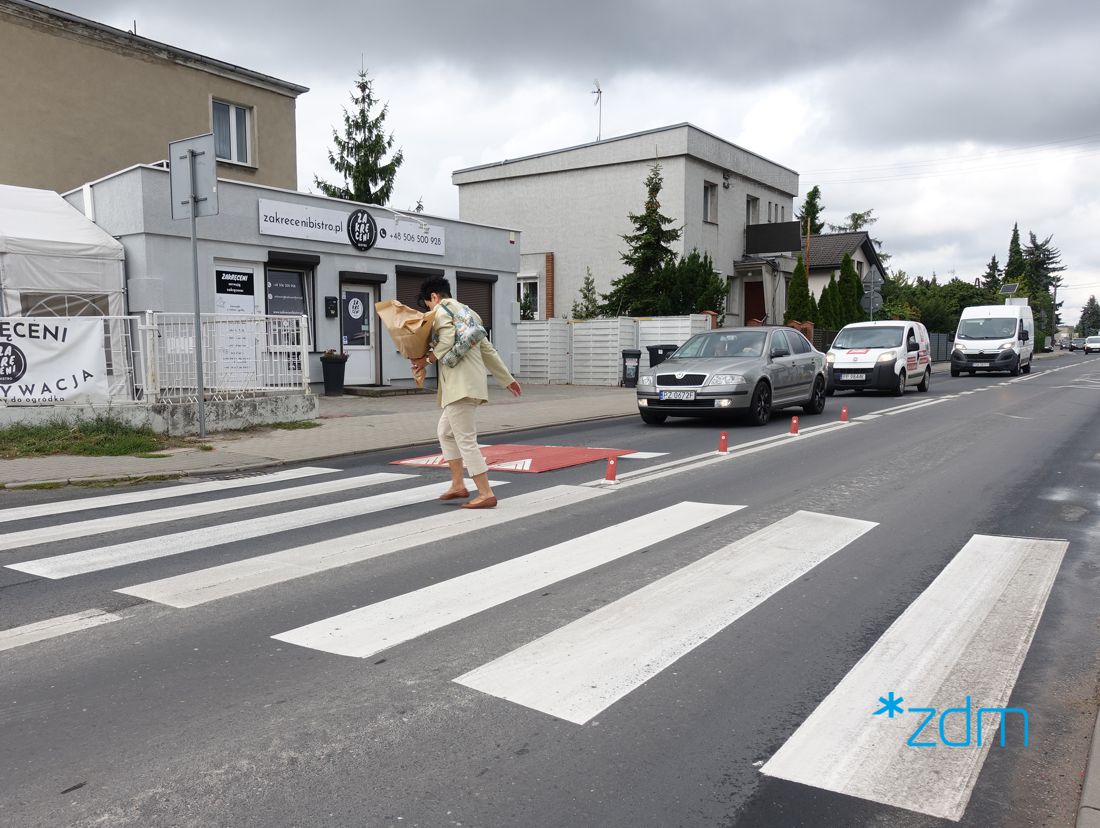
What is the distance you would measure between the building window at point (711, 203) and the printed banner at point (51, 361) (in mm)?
27133

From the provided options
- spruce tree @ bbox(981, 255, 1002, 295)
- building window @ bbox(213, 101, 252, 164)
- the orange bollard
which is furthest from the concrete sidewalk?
spruce tree @ bbox(981, 255, 1002, 295)

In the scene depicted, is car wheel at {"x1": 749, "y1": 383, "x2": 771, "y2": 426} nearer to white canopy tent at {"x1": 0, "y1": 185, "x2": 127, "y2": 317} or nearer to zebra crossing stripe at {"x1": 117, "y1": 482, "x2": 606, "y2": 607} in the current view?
zebra crossing stripe at {"x1": 117, "y1": 482, "x2": 606, "y2": 607}

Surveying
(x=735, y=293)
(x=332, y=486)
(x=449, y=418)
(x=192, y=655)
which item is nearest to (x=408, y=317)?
(x=449, y=418)

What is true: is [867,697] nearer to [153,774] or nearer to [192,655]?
[153,774]

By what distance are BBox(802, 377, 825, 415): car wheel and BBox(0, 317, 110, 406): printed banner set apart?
11.5 m

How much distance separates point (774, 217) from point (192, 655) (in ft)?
129

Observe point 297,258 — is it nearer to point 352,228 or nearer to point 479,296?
point 352,228

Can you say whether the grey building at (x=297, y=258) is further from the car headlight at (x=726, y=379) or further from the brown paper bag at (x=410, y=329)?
the brown paper bag at (x=410, y=329)

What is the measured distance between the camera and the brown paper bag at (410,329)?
7.03m

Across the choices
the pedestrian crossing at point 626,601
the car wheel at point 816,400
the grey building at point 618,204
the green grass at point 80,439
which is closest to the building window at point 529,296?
the grey building at point 618,204

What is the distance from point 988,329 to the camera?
31.3 meters

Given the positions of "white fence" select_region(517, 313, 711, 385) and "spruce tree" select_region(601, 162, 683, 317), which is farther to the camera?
"spruce tree" select_region(601, 162, 683, 317)

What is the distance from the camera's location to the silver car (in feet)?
44.4

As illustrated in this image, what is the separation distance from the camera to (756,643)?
417cm
